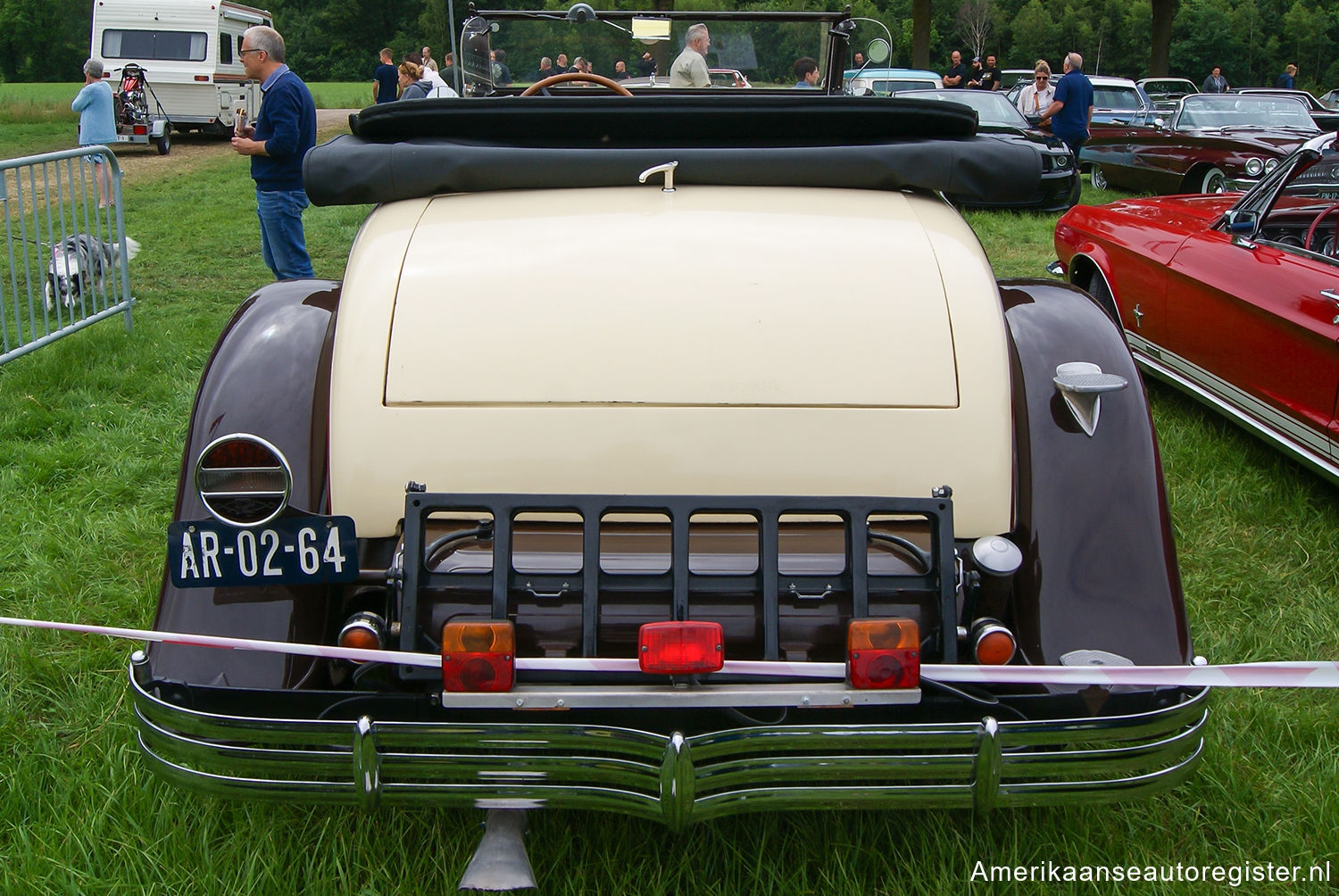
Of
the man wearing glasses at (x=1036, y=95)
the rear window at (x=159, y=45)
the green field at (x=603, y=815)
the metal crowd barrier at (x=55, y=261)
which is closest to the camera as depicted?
the green field at (x=603, y=815)

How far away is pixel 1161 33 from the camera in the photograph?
2750 cm

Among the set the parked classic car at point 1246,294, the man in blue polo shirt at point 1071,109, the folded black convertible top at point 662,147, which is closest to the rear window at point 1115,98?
the man in blue polo shirt at point 1071,109

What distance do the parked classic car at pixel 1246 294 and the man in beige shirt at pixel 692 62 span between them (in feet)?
7.74

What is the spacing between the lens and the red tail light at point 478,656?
1.79 metres

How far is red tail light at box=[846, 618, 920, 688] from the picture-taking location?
70.2 inches

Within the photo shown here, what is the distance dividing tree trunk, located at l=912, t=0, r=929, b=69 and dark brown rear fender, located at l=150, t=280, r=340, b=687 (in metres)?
24.6

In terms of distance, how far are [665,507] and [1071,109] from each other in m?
11.6

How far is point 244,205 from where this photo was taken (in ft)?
41.1

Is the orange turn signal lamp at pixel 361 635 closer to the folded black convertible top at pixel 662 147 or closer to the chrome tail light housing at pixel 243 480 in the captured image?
the chrome tail light housing at pixel 243 480

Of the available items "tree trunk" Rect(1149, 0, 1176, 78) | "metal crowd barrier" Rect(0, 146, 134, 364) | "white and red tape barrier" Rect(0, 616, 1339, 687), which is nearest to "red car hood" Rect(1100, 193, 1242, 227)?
"white and red tape barrier" Rect(0, 616, 1339, 687)

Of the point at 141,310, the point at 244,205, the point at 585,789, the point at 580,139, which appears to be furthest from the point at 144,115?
the point at 585,789

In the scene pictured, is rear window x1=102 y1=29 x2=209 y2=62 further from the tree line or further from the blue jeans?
the tree line

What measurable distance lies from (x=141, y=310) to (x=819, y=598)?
6.84m

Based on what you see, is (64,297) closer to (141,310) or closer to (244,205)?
(141,310)
